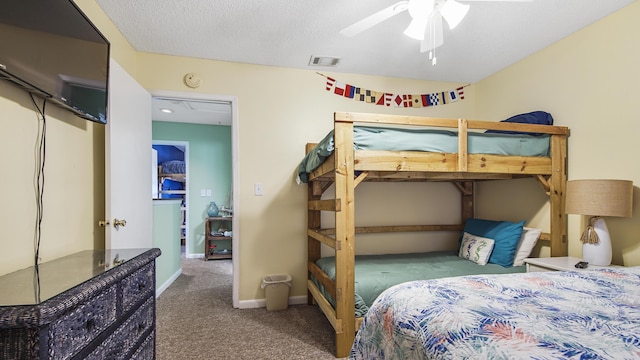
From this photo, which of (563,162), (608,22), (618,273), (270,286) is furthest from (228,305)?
(608,22)

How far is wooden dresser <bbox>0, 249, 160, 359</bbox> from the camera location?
747mm

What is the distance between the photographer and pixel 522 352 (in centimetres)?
70

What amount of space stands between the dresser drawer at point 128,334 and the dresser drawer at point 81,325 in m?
0.06

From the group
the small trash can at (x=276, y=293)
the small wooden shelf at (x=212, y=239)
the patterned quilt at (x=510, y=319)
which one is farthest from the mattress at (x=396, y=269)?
the small wooden shelf at (x=212, y=239)

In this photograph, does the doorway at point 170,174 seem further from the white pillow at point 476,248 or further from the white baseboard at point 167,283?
the white pillow at point 476,248

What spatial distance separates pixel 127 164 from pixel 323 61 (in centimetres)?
182

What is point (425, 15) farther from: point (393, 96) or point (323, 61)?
point (393, 96)

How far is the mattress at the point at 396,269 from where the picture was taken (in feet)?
6.58

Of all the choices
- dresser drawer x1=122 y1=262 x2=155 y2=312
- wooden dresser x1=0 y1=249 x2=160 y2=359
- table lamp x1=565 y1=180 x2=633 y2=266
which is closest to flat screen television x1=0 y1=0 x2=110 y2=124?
wooden dresser x1=0 y1=249 x2=160 y2=359

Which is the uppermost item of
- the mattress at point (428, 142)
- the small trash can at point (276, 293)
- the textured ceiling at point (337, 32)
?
the textured ceiling at point (337, 32)

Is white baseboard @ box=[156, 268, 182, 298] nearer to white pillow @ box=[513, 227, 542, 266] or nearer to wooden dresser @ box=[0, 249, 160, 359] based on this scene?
wooden dresser @ box=[0, 249, 160, 359]

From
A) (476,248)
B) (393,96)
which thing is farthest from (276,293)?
(393,96)

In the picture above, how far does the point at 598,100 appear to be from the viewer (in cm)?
216

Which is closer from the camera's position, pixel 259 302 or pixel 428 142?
pixel 428 142
